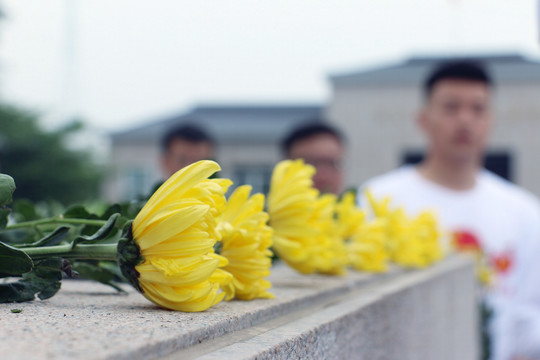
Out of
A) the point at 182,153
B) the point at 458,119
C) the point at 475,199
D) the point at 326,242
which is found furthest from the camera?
the point at 182,153

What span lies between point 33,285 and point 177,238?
0.21 m

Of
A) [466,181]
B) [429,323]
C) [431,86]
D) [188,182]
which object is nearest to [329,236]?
[429,323]

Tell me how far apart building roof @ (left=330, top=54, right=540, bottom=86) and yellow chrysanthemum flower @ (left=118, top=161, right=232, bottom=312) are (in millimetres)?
18716

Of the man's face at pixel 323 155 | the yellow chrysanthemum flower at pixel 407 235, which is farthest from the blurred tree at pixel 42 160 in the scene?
the yellow chrysanthemum flower at pixel 407 235

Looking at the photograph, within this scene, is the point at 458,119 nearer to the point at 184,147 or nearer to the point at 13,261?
the point at 184,147

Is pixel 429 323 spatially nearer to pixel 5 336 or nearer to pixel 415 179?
pixel 5 336

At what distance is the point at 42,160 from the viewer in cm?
1423

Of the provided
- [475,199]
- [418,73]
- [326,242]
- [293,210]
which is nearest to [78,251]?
[293,210]

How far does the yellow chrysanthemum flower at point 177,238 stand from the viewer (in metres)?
0.73

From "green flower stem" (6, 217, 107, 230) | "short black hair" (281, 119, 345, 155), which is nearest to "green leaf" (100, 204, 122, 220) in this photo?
"green flower stem" (6, 217, 107, 230)

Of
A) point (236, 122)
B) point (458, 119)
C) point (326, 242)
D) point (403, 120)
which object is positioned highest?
point (326, 242)

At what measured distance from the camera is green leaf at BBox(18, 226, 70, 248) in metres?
0.83

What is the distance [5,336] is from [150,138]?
21.9 metres

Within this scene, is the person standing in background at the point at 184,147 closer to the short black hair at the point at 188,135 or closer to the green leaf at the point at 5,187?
the short black hair at the point at 188,135
